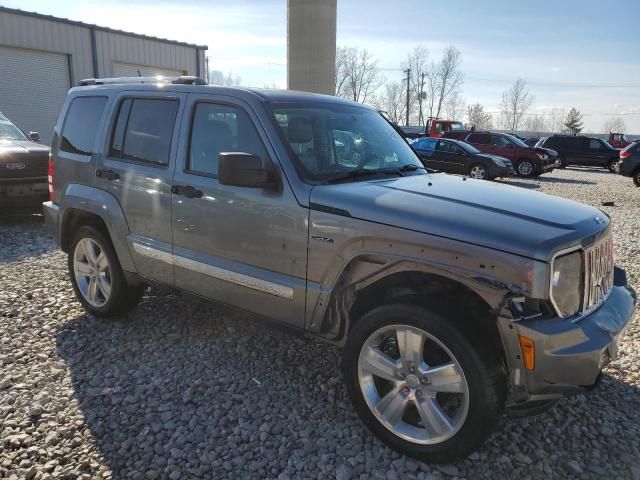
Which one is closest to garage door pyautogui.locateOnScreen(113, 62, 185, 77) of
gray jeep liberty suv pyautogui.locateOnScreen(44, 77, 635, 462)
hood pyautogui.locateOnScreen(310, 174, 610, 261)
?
gray jeep liberty suv pyautogui.locateOnScreen(44, 77, 635, 462)

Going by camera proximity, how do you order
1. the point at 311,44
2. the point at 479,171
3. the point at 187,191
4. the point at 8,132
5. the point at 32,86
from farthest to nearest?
the point at 311,44 < the point at 32,86 < the point at 479,171 < the point at 8,132 < the point at 187,191

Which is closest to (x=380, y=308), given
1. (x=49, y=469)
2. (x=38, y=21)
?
(x=49, y=469)

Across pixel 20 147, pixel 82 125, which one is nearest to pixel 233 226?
pixel 82 125

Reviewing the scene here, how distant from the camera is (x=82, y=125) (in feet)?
14.8

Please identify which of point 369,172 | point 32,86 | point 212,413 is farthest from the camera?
point 32,86

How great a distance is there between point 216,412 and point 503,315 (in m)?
1.86

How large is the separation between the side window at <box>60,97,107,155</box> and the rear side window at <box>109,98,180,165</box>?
12.6 inches

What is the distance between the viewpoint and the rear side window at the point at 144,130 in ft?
12.5

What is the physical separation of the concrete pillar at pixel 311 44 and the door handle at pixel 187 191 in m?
19.6

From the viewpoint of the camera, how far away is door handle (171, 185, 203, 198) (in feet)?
11.5

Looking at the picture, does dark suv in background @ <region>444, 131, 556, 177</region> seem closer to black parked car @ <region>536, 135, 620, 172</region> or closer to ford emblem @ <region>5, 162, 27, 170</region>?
black parked car @ <region>536, 135, 620, 172</region>

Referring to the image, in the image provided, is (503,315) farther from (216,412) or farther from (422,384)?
(216,412)

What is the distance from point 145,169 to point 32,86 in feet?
60.0

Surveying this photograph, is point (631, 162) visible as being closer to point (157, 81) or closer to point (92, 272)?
point (157, 81)
